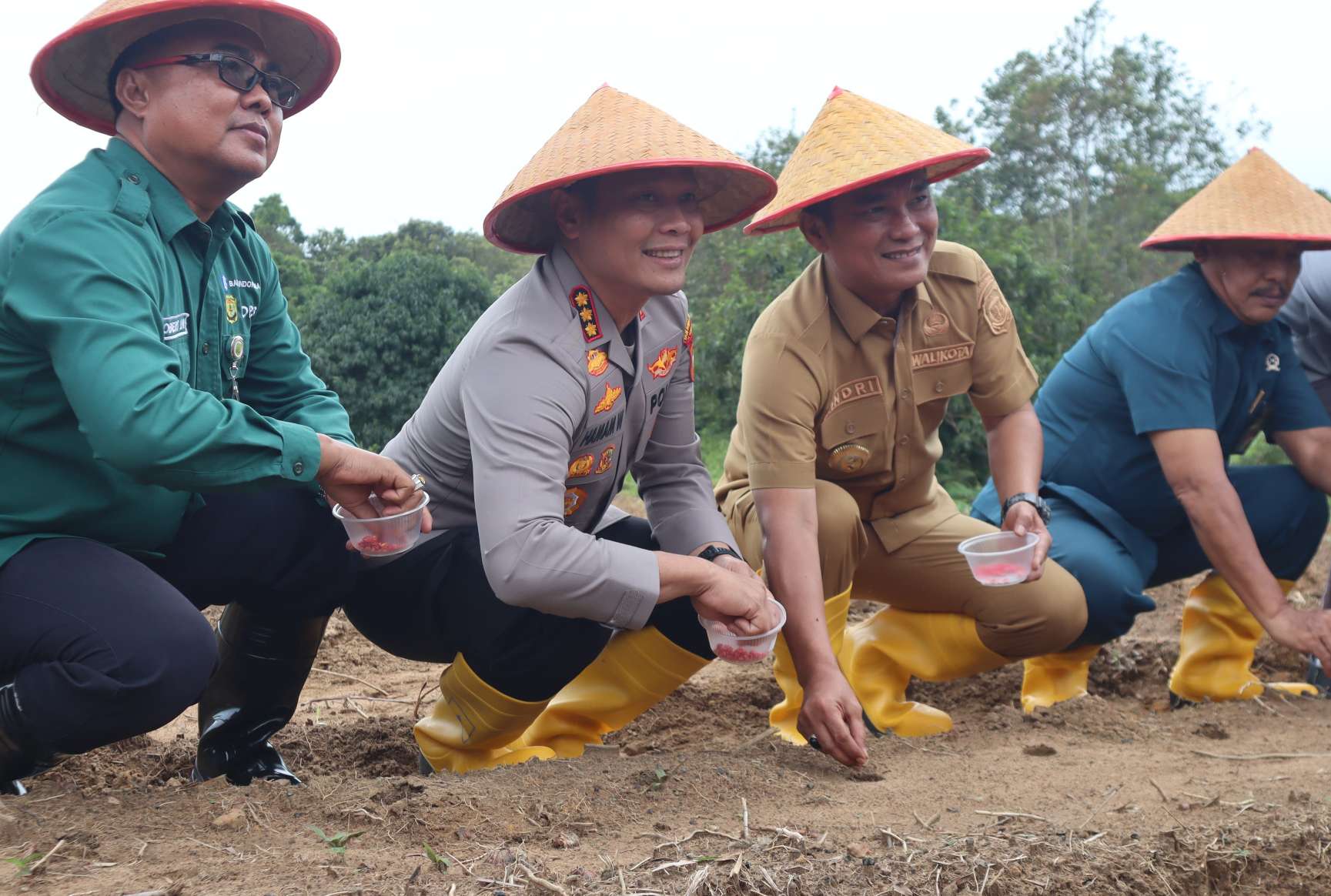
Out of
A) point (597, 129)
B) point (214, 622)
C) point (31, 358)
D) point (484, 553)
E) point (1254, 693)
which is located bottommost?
point (214, 622)

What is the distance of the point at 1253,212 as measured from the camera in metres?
3.72

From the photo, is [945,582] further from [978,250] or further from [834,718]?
[978,250]

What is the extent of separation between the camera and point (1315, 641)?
3.53 metres

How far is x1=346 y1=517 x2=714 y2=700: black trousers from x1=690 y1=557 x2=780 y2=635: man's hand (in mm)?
343

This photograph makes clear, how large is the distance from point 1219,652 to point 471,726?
247 centimetres

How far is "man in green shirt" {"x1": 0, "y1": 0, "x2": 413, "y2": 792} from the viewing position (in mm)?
2248

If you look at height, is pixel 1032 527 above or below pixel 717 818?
above

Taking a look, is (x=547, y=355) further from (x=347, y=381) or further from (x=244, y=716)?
(x=347, y=381)

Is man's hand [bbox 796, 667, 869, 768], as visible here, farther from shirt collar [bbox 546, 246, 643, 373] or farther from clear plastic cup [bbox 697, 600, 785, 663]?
shirt collar [bbox 546, 246, 643, 373]

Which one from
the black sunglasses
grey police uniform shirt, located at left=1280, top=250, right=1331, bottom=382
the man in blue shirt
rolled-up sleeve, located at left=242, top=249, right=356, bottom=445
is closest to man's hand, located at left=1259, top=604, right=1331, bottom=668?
the man in blue shirt

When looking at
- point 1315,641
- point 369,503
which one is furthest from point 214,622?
point 1315,641

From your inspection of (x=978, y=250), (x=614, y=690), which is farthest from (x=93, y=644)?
(x=978, y=250)

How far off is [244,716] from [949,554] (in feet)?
6.26

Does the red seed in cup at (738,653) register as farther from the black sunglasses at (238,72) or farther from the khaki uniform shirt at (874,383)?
the black sunglasses at (238,72)
